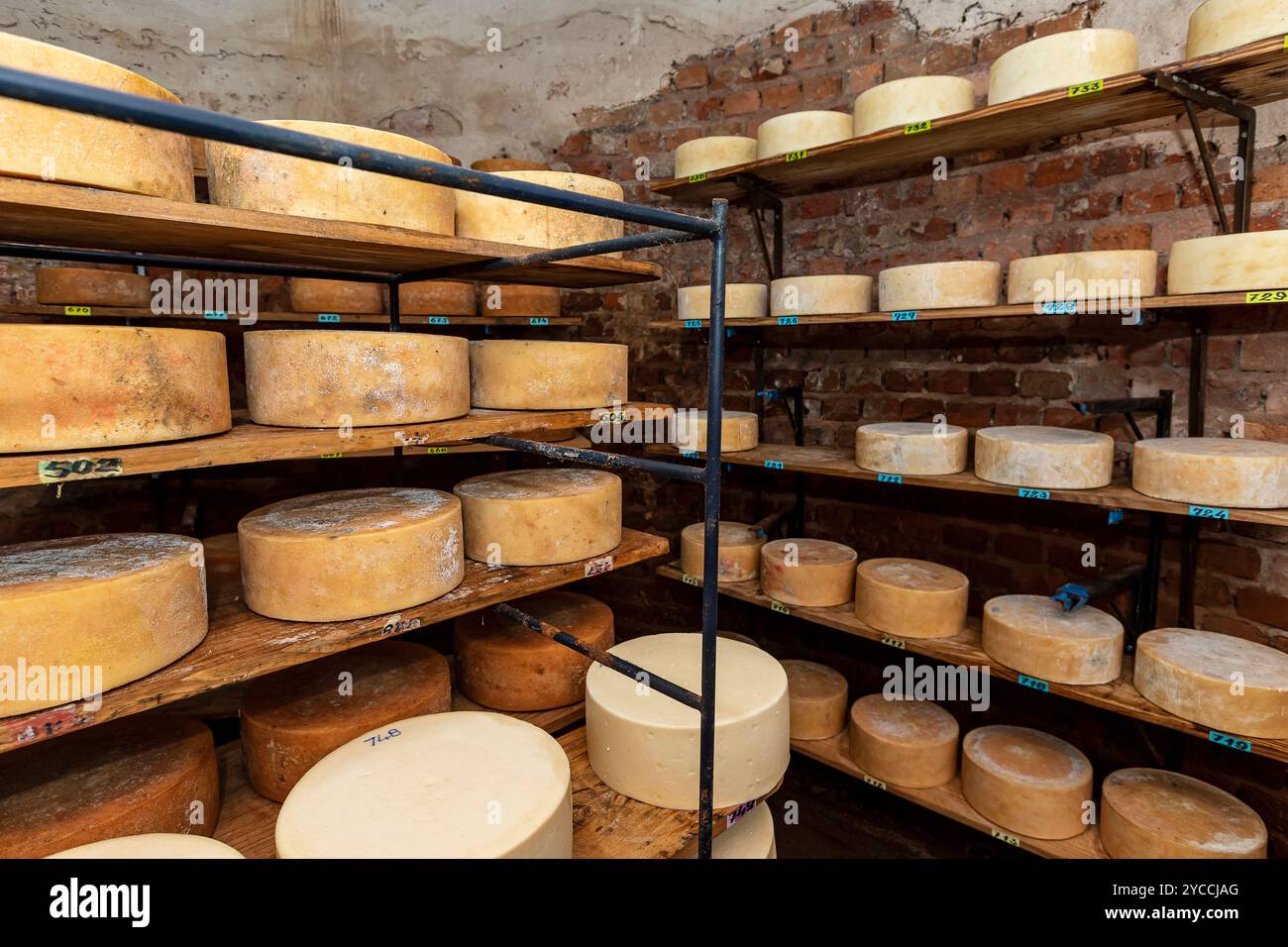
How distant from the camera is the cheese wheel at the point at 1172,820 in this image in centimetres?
167

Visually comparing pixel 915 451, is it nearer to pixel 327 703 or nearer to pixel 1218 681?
pixel 1218 681

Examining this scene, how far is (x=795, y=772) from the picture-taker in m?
2.89

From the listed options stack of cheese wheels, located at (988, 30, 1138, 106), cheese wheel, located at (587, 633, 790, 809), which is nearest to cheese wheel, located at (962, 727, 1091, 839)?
cheese wheel, located at (587, 633, 790, 809)

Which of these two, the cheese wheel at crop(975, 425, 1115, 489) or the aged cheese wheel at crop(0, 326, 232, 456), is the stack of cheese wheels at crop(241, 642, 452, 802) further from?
the cheese wheel at crop(975, 425, 1115, 489)

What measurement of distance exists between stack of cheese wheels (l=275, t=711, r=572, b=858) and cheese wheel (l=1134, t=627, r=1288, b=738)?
1.52 m

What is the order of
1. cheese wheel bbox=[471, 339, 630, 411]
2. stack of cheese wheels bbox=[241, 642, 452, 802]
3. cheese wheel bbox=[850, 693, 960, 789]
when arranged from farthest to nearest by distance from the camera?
cheese wheel bbox=[850, 693, 960, 789] < cheese wheel bbox=[471, 339, 630, 411] < stack of cheese wheels bbox=[241, 642, 452, 802]

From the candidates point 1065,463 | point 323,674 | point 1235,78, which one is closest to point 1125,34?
point 1235,78

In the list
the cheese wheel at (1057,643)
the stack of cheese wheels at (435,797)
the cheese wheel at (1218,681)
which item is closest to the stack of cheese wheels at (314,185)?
the stack of cheese wheels at (435,797)

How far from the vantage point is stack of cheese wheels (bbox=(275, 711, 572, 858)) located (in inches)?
45.7

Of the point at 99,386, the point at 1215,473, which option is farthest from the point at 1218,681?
the point at 99,386

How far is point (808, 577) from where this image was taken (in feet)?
7.91
